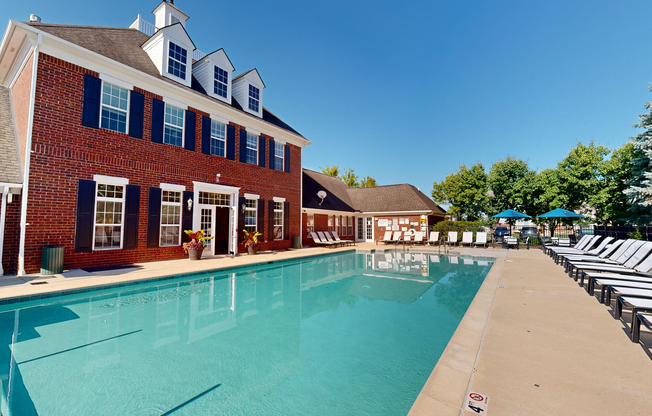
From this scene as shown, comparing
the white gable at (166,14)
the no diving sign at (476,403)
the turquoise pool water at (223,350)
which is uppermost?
the white gable at (166,14)

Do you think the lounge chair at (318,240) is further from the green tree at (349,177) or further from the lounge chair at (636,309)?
the green tree at (349,177)

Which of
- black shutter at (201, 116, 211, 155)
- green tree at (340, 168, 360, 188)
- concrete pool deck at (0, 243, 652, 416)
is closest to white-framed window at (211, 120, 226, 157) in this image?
black shutter at (201, 116, 211, 155)

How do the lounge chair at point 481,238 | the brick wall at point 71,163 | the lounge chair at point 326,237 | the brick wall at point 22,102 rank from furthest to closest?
the lounge chair at point 481,238 → the lounge chair at point 326,237 → the brick wall at point 22,102 → the brick wall at point 71,163

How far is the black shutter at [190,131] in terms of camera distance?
36.7ft

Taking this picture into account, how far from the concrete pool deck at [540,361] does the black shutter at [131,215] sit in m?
3.48

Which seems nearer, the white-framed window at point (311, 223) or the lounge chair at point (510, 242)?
the lounge chair at point (510, 242)

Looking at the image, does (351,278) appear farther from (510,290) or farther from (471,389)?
(471,389)

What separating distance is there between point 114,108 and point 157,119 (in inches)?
51.0

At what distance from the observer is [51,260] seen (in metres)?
7.44

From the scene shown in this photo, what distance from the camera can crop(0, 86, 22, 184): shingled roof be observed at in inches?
298

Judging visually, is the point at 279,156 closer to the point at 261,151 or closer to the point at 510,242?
the point at 261,151

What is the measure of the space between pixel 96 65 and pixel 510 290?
13456 millimetres

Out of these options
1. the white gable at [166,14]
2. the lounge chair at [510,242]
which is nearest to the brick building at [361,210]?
the lounge chair at [510,242]

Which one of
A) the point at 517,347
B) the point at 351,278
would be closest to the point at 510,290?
the point at 517,347
